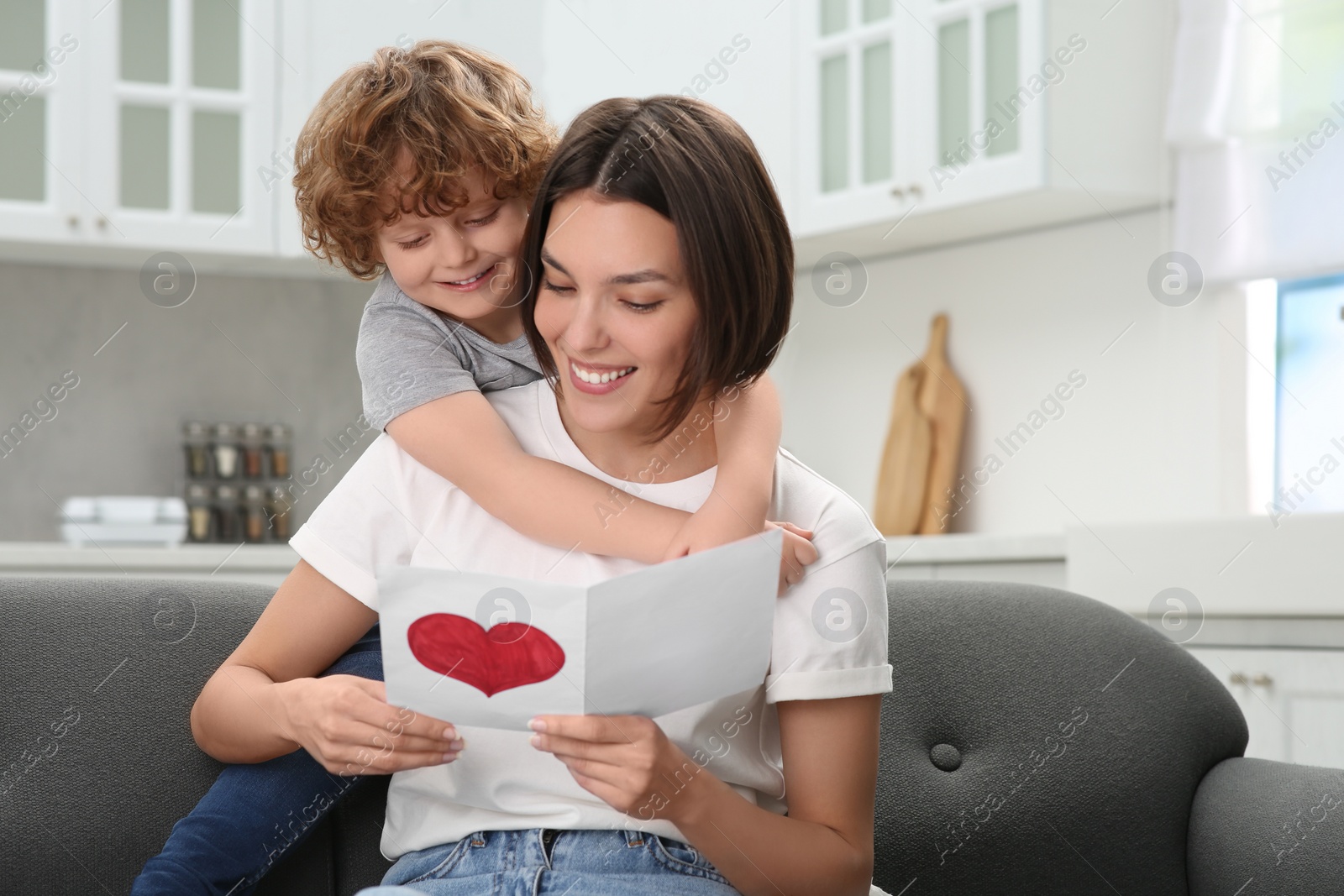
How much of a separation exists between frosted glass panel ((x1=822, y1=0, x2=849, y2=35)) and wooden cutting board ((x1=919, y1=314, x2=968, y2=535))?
0.89m

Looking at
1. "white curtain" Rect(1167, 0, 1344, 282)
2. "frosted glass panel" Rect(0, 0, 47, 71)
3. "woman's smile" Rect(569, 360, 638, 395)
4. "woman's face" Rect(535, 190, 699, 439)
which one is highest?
"frosted glass panel" Rect(0, 0, 47, 71)

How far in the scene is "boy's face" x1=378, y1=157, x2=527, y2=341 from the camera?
129cm

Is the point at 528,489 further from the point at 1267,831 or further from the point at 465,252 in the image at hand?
the point at 1267,831

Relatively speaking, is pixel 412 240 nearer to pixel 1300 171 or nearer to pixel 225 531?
pixel 1300 171

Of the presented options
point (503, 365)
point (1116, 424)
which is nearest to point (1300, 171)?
point (1116, 424)

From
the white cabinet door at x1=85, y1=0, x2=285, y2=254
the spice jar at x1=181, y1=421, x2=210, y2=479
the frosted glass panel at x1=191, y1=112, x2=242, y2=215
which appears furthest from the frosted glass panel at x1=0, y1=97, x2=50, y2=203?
the spice jar at x1=181, y1=421, x2=210, y2=479

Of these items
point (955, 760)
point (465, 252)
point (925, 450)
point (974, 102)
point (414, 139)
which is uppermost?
point (974, 102)

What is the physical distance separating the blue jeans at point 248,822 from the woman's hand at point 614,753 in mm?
283

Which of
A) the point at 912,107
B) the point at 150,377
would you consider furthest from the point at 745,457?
the point at 150,377

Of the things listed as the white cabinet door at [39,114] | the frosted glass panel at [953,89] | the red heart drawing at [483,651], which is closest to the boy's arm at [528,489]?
the red heart drawing at [483,651]

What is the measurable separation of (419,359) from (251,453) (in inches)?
108

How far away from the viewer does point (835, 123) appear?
350 cm

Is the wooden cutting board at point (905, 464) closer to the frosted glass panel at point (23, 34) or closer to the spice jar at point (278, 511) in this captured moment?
the spice jar at point (278, 511)

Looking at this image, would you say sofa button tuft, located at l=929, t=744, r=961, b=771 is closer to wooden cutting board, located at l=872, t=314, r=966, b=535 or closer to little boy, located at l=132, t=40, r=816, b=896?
little boy, located at l=132, t=40, r=816, b=896
